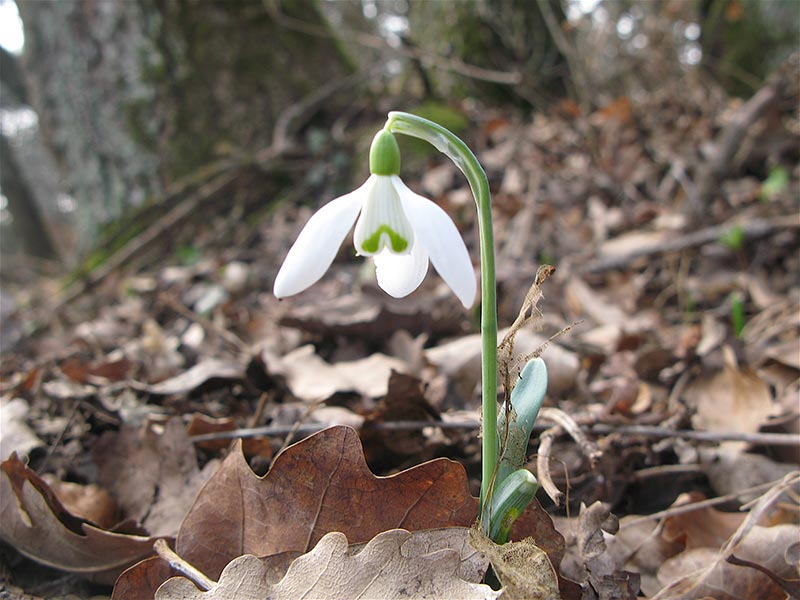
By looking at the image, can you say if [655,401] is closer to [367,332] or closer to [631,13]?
[367,332]

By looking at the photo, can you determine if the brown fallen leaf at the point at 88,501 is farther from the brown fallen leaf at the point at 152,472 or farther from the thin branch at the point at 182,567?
the thin branch at the point at 182,567

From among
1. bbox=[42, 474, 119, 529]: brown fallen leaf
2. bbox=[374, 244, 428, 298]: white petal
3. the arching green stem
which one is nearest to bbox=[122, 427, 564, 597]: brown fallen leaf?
the arching green stem

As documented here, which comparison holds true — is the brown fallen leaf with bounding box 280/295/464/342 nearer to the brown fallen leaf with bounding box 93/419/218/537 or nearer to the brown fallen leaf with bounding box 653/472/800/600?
the brown fallen leaf with bounding box 93/419/218/537

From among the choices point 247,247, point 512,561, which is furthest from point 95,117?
point 512,561

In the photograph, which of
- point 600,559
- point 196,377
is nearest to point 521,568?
point 600,559

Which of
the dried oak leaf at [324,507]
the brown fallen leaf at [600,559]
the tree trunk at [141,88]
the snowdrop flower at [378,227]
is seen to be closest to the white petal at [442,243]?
the snowdrop flower at [378,227]

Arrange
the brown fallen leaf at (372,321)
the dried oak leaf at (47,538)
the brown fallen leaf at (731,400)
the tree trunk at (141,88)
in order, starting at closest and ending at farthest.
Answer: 1. the dried oak leaf at (47,538)
2. the brown fallen leaf at (731,400)
3. the brown fallen leaf at (372,321)
4. the tree trunk at (141,88)

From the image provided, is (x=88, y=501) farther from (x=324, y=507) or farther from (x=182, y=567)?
(x=324, y=507)
